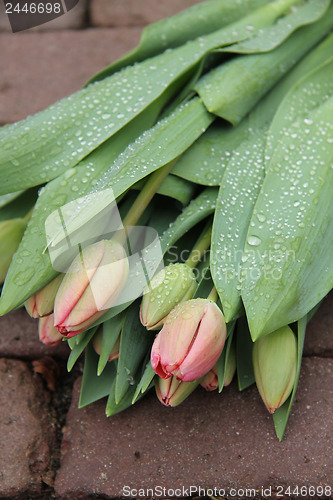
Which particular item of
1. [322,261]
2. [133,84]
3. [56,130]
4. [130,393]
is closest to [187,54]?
[133,84]

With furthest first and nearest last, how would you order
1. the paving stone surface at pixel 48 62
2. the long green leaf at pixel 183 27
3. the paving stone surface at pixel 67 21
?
the paving stone surface at pixel 67 21 < the paving stone surface at pixel 48 62 < the long green leaf at pixel 183 27

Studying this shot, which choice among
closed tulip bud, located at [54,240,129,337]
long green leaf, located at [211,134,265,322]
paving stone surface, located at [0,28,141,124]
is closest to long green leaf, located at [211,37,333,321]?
long green leaf, located at [211,134,265,322]

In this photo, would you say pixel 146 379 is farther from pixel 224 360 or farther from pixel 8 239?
pixel 8 239

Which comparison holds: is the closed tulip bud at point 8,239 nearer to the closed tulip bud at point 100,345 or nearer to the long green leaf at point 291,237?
the closed tulip bud at point 100,345

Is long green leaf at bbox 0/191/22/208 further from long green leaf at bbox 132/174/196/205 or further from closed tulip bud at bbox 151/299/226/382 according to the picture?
closed tulip bud at bbox 151/299/226/382

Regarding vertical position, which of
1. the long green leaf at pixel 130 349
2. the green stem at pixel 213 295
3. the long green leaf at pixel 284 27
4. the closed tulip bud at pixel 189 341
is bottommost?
the long green leaf at pixel 130 349

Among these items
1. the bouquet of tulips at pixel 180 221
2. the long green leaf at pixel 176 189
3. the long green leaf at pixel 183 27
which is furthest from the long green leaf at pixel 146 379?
the long green leaf at pixel 183 27

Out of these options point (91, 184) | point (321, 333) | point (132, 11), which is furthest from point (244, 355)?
point (132, 11)

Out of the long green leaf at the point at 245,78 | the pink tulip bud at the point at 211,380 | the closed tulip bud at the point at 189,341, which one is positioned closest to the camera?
the closed tulip bud at the point at 189,341
